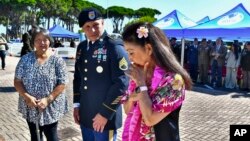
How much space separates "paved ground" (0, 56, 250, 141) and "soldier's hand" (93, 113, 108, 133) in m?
2.59

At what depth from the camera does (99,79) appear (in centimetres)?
290

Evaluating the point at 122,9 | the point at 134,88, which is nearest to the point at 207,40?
the point at 134,88

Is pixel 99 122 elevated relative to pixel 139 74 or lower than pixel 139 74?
lower

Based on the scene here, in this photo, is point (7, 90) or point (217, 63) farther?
point (217, 63)

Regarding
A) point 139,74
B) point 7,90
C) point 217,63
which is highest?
point 139,74

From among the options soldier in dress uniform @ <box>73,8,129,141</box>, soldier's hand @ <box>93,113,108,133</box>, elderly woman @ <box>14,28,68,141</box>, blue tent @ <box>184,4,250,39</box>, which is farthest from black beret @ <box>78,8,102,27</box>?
blue tent @ <box>184,4,250,39</box>

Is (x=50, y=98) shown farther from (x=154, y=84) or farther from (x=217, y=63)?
(x=217, y=63)

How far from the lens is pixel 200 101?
8.84 meters

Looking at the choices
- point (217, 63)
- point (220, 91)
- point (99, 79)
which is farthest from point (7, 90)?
point (99, 79)

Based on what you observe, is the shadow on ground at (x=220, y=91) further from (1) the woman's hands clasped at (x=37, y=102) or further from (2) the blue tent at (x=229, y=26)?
(1) the woman's hands clasped at (x=37, y=102)

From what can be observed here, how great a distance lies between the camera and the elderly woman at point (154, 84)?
188cm

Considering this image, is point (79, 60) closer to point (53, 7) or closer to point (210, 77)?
point (210, 77)

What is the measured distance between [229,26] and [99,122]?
→ 9003 millimetres

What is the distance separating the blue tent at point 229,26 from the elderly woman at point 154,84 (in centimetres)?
886
